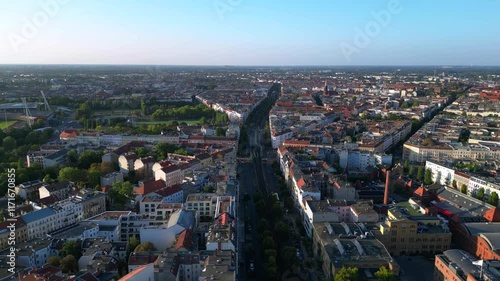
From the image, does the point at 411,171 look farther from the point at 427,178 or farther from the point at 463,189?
the point at 463,189

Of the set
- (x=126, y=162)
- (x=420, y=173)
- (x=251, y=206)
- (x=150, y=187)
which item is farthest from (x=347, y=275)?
(x=126, y=162)

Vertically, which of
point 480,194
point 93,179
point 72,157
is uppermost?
point 72,157

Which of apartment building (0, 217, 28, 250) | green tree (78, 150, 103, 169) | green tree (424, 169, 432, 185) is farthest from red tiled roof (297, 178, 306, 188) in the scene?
green tree (78, 150, 103, 169)

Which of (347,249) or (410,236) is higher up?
(347,249)

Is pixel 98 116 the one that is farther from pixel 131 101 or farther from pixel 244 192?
pixel 244 192

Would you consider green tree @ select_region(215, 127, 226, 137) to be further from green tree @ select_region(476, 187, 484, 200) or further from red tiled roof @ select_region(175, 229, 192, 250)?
red tiled roof @ select_region(175, 229, 192, 250)

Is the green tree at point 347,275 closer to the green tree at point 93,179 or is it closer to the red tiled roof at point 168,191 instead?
the red tiled roof at point 168,191

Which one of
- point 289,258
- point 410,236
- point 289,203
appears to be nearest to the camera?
point 289,258

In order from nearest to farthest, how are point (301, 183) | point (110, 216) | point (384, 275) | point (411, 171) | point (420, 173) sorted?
point (384, 275)
point (110, 216)
point (301, 183)
point (420, 173)
point (411, 171)
